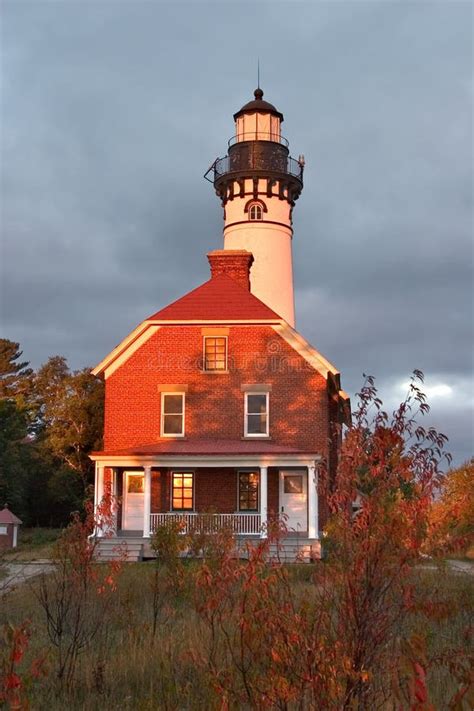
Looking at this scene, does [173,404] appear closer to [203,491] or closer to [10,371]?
[203,491]

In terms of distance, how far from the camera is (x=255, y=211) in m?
36.5

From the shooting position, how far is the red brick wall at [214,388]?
26.7 metres

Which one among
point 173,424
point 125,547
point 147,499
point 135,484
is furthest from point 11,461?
point 125,547

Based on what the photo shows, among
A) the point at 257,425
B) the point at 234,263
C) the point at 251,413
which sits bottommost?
the point at 257,425

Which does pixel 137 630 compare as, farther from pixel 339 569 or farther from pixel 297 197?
pixel 297 197

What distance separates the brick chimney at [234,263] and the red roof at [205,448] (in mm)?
6701

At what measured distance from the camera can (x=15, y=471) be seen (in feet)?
118

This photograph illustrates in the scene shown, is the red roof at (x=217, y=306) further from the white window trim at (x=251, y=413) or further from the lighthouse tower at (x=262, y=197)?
the lighthouse tower at (x=262, y=197)

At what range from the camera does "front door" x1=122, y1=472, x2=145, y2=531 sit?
26.8 metres

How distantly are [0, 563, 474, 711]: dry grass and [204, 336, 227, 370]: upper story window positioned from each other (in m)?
14.9

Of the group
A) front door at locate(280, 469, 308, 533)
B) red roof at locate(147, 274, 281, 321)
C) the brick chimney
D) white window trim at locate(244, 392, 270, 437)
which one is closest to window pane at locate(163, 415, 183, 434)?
white window trim at locate(244, 392, 270, 437)

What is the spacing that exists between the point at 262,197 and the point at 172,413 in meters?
13.3

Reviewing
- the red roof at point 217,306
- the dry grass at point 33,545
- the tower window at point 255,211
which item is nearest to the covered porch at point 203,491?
the dry grass at point 33,545

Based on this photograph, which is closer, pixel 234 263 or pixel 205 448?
pixel 205 448
